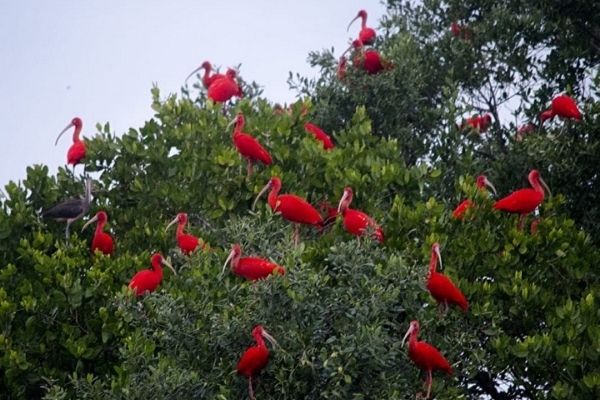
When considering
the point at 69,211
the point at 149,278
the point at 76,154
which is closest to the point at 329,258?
the point at 149,278

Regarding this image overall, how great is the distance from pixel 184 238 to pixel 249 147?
1.54 meters

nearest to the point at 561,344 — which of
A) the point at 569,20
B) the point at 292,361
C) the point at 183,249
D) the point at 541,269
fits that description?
the point at 541,269

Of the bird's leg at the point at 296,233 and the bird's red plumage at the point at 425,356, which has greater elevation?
the bird's leg at the point at 296,233

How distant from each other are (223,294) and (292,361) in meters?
1.36

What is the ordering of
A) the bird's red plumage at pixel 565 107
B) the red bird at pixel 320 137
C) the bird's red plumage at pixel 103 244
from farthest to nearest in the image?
the red bird at pixel 320 137
the bird's red plumage at pixel 565 107
the bird's red plumage at pixel 103 244

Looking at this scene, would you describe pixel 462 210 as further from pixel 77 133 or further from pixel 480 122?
pixel 77 133

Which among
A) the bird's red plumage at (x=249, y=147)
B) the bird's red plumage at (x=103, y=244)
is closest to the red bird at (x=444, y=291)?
the bird's red plumage at (x=249, y=147)

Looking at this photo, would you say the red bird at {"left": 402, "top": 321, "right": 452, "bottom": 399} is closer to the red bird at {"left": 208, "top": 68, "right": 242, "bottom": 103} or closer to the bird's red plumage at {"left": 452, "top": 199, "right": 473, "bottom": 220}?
the bird's red plumage at {"left": 452, "top": 199, "right": 473, "bottom": 220}

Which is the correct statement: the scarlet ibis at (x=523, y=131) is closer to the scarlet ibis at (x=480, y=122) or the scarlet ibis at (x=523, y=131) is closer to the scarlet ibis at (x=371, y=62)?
the scarlet ibis at (x=480, y=122)

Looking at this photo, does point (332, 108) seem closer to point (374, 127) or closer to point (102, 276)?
point (374, 127)

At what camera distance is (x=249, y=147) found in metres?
16.1

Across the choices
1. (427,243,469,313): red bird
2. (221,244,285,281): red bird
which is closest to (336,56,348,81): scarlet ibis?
(427,243,469,313): red bird

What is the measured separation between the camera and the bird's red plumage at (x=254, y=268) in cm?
1200

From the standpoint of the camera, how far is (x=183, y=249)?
14.9 metres
